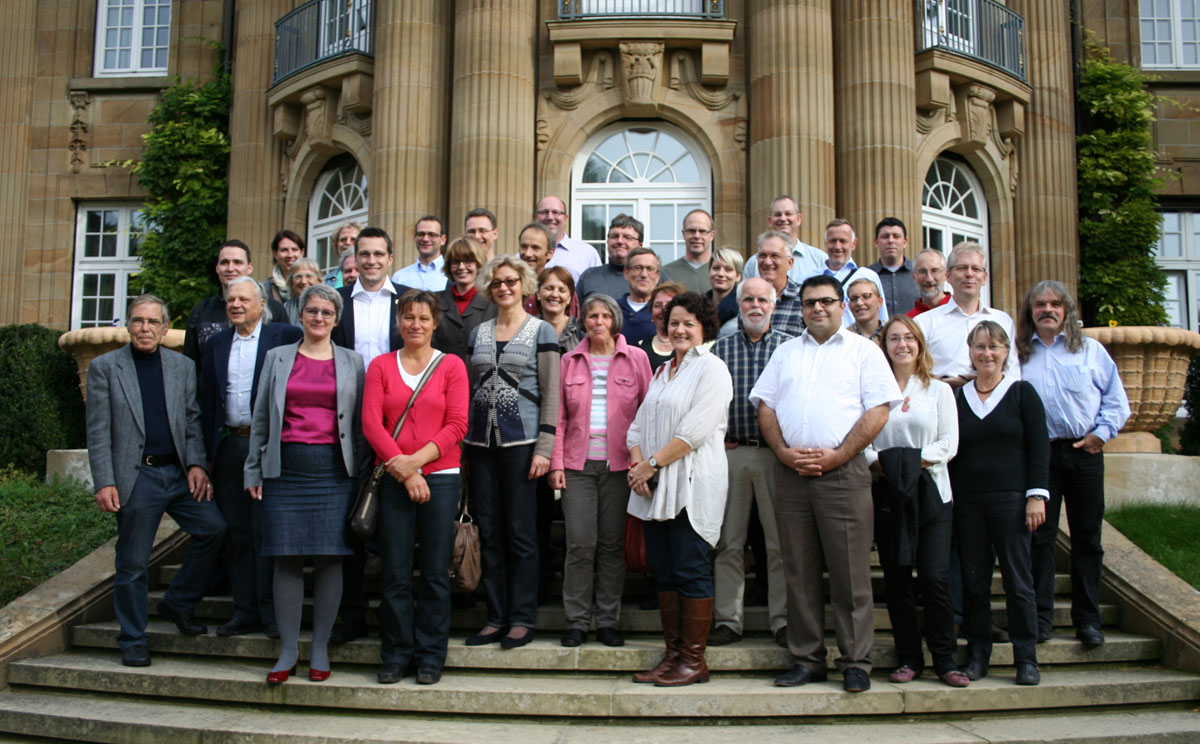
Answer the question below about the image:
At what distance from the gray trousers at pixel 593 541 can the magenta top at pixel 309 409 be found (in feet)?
4.37

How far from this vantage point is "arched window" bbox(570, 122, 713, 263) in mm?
A: 12766

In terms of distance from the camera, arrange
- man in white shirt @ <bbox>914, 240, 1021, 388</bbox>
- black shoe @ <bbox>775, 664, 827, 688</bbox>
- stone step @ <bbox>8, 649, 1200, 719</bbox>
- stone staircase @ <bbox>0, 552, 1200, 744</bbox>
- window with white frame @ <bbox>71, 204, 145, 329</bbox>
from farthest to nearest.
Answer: window with white frame @ <bbox>71, 204, 145, 329</bbox>, man in white shirt @ <bbox>914, 240, 1021, 388</bbox>, black shoe @ <bbox>775, 664, 827, 688</bbox>, stone step @ <bbox>8, 649, 1200, 719</bbox>, stone staircase @ <bbox>0, 552, 1200, 744</bbox>

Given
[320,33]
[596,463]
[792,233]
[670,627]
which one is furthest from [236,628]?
[320,33]

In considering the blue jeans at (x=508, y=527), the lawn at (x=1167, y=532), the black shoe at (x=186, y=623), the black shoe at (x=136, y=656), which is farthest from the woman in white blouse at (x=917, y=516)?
the black shoe at (x=136, y=656)

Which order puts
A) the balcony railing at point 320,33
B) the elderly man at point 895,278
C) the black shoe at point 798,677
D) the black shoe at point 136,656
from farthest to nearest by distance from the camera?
the balcony railing at point 320,33 < the elderly man at point 895,278 < the black shoe at point 136,656 < the black shoe at point 798,677

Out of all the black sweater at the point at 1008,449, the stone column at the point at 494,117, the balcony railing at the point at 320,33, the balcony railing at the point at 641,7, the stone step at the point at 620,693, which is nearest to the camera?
the stone step at the point at 620,693

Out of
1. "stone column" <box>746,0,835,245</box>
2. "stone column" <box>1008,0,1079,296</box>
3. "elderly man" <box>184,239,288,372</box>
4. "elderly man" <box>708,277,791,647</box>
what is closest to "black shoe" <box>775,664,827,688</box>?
"elderly man" <box>708,277,791,647</box>

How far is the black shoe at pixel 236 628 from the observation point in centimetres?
605

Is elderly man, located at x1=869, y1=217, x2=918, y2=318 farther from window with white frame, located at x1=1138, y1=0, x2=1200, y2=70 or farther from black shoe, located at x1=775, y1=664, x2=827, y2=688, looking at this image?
window with white frame, located at x1=1138, y1=0, x2=1200, y2=70

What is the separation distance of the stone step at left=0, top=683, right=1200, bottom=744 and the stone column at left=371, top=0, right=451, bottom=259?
7491 millimetres

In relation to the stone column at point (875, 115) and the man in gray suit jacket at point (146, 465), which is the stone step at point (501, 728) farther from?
the stone column at point (875, 115)

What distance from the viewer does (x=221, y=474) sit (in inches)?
244

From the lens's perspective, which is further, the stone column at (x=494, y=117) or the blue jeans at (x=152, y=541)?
the stone column at (x=494, y=117)

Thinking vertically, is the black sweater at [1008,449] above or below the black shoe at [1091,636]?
above
